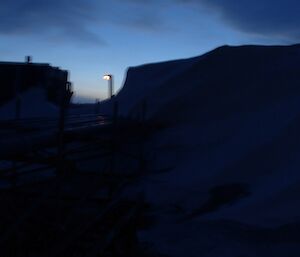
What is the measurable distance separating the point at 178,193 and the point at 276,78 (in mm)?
3691

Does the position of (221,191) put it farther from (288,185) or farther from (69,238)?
(69,238)

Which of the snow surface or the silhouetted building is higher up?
the silhouetted building

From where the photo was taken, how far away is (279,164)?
763 cm

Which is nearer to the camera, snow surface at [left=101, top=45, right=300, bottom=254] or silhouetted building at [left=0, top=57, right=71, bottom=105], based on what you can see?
snow surface at [left=101, top=45, right=300, bottom=254]

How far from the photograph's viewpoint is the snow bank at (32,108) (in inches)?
599

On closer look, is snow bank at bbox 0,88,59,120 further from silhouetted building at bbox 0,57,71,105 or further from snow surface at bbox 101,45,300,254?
snow surface at bbox 101,45,300,254

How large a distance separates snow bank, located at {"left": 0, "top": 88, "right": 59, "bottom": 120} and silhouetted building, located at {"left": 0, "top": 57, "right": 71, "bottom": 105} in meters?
1.48

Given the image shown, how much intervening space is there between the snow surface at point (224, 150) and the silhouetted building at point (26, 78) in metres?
8.00

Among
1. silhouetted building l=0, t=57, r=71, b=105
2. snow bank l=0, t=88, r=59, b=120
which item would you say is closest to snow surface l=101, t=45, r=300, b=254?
snow bank l=0, t=88, r=59, b=120

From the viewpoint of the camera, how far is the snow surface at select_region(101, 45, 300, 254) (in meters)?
6.39

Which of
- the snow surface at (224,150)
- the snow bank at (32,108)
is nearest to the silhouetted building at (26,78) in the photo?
the snow bank at (32,108)

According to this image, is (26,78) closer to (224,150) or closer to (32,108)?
(32,108)

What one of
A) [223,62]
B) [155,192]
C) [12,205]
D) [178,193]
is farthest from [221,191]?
[223,62]

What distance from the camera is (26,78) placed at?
2147 cm
